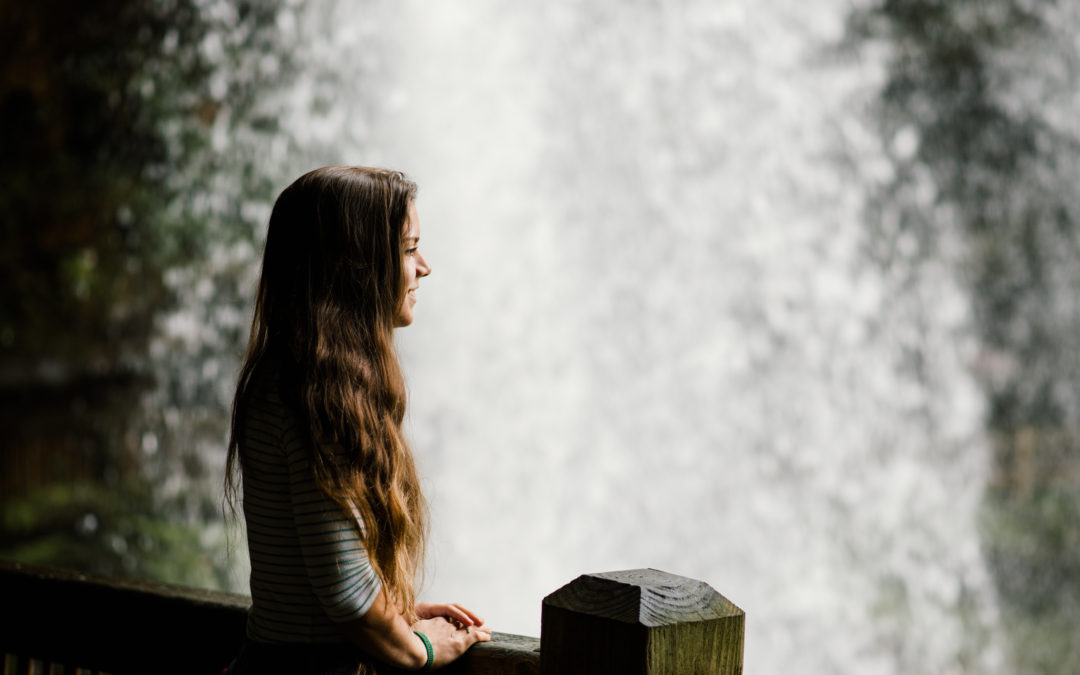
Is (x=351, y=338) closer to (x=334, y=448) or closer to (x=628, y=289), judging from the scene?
(x=334, y=448)

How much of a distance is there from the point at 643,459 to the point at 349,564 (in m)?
5.97

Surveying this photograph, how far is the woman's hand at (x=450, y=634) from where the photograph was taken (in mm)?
1347

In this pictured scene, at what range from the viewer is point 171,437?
8.94 metres

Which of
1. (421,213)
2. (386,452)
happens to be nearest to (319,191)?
(386,452)

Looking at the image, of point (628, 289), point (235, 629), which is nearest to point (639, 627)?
point (235, 629)

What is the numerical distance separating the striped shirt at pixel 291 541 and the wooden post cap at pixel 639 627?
227mm

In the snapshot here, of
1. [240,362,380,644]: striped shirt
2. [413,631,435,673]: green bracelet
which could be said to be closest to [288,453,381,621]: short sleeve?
[240,362,380,644]: striped shirt

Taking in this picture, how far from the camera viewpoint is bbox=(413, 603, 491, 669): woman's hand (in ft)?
4.42

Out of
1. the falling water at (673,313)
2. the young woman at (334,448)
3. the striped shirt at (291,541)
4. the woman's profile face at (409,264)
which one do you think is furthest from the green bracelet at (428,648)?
the falling water at (673,313)

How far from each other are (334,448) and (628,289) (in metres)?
6.38

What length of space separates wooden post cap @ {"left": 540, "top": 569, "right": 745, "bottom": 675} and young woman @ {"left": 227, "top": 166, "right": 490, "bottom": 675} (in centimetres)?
21

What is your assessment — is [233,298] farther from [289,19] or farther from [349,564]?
[349,564]

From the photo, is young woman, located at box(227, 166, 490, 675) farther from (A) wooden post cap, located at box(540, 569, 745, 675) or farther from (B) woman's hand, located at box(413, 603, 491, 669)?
(A) wooden post cap, located at box(540, 569, 745, 675)

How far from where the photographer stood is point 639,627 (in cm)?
112
